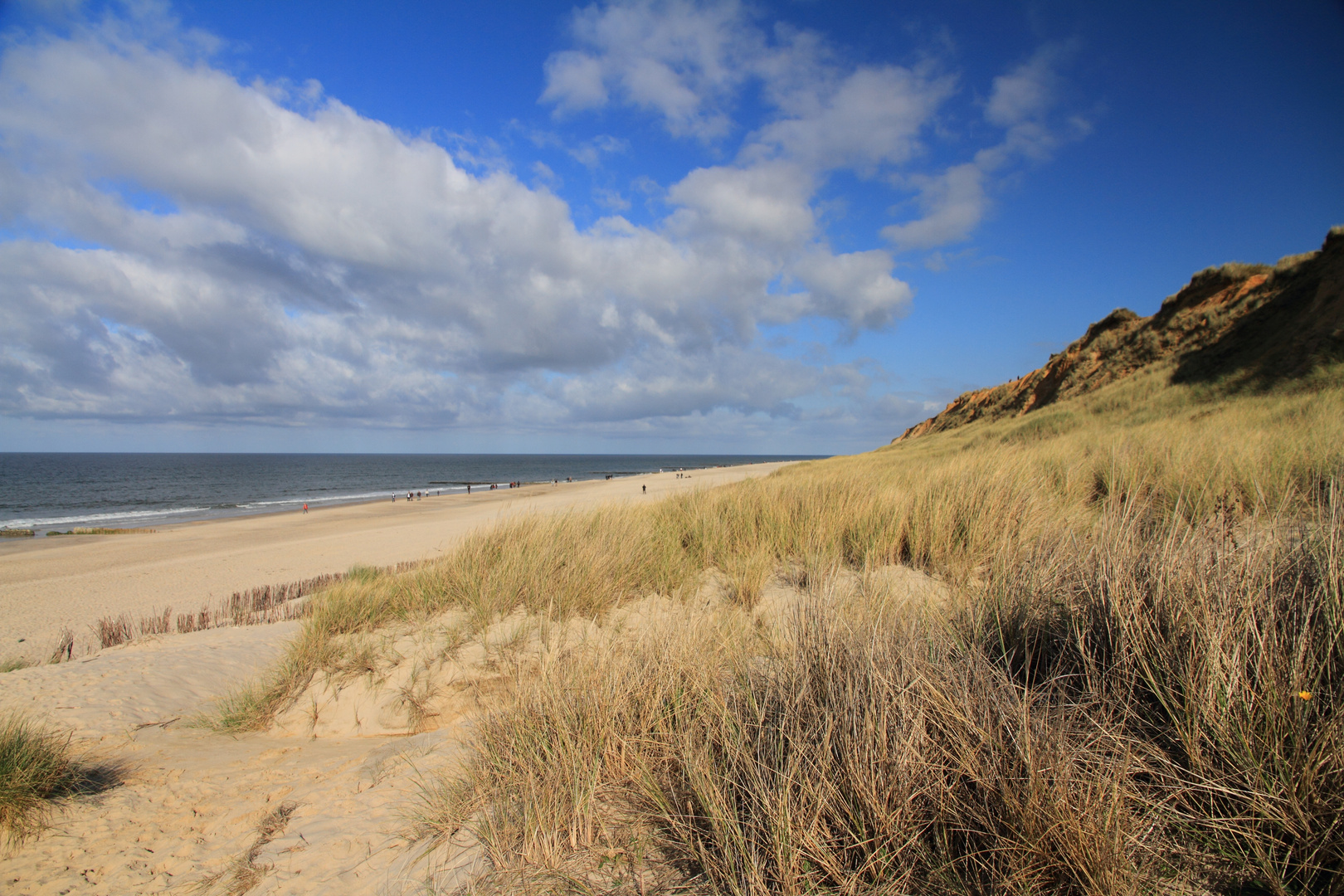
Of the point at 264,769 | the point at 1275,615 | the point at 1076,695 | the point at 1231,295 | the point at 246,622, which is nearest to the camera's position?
the point at 1275,615

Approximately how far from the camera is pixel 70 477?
6775 centimetres

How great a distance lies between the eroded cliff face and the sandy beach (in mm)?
15909

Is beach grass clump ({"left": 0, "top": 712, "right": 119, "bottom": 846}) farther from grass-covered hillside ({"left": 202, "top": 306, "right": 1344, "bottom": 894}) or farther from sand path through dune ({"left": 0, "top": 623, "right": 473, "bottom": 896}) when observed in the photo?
grass-covered hillside ({"left": 202, "top": 306, "right": 1344, "bottom": 894})

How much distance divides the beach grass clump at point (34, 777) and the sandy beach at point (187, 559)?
4096 mm

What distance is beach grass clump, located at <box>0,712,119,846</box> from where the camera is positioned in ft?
11.3

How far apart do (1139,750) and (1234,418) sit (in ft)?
38.1

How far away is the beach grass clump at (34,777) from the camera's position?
346 centimetres

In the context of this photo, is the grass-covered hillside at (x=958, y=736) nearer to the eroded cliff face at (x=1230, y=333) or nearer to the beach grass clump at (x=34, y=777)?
the beach grass clump at (x=34, y=777)

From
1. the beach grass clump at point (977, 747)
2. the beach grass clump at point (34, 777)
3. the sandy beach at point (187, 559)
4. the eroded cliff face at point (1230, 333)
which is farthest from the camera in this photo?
the eroded cliff face at point (1230, 333)

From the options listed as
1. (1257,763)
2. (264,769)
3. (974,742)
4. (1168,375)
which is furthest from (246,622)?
(1168,375)

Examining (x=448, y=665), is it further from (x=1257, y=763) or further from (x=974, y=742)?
Result: (x=1257, y=763)

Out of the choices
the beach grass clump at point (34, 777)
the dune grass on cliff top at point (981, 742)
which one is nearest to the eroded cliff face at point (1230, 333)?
the dune grass on cliff top at point (981, 742)

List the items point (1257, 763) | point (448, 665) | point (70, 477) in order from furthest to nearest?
1. point (70, 477)
2. point (448, 665)
3. point (1257, 763)

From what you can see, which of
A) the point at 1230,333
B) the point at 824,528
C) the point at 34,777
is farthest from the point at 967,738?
the point at 1230,333
